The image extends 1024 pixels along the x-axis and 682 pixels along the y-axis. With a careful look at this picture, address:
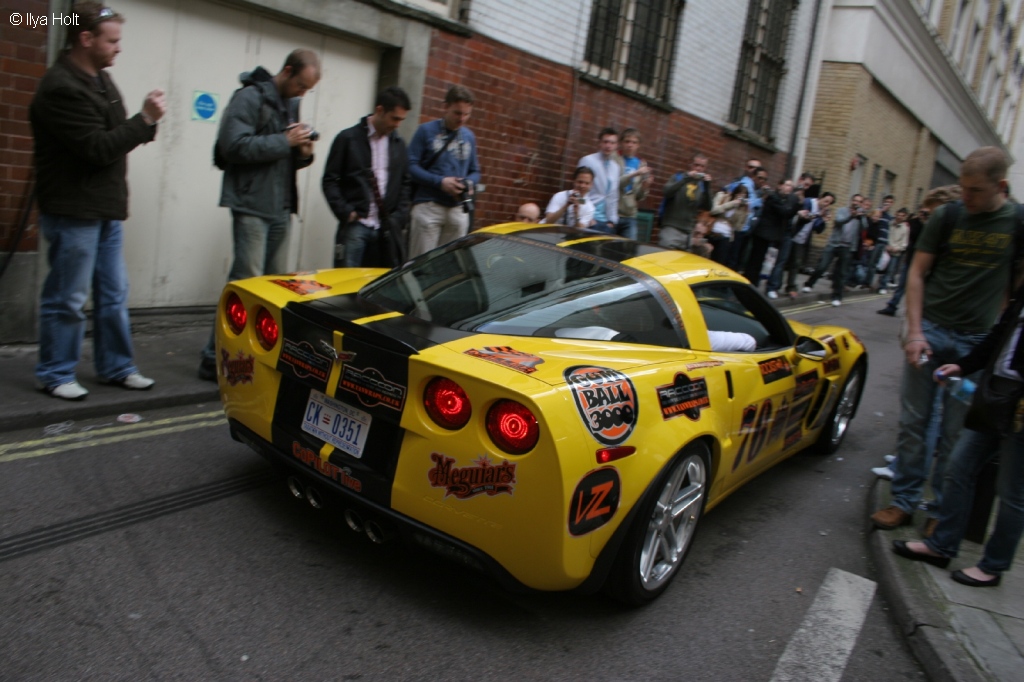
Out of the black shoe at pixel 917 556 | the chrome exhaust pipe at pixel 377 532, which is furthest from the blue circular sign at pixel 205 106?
the black shoe at pixel 917 556

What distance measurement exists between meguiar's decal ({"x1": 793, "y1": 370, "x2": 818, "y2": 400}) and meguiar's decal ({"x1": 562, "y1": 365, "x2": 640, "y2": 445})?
A: 6.16 feet

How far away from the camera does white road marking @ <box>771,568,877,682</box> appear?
3025 mm

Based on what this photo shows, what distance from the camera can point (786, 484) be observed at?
5.08m

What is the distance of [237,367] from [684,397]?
1.86 m

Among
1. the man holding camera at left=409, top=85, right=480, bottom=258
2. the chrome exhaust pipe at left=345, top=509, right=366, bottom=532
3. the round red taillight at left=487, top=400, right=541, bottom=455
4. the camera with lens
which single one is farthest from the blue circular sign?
the round red taillight at left=487, top=400, right=541, bottom=455

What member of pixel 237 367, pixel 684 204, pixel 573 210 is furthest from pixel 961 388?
pixel 684 204

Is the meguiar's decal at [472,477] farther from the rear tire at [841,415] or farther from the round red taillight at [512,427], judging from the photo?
the rear tire at [841,415]

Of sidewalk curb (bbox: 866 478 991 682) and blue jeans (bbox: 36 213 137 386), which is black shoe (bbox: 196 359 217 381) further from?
sidewalk curb (bbox: 866 478 991 682)

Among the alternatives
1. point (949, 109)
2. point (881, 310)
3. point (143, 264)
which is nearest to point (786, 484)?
point (143, 264)

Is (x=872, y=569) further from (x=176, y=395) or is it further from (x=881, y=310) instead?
(x=881, y=310)

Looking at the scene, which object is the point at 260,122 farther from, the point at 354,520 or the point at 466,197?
the point at 354,520

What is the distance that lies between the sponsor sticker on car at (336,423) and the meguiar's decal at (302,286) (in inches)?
23.4

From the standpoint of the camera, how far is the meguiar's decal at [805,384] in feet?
15.0

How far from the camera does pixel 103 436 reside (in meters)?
4.37
